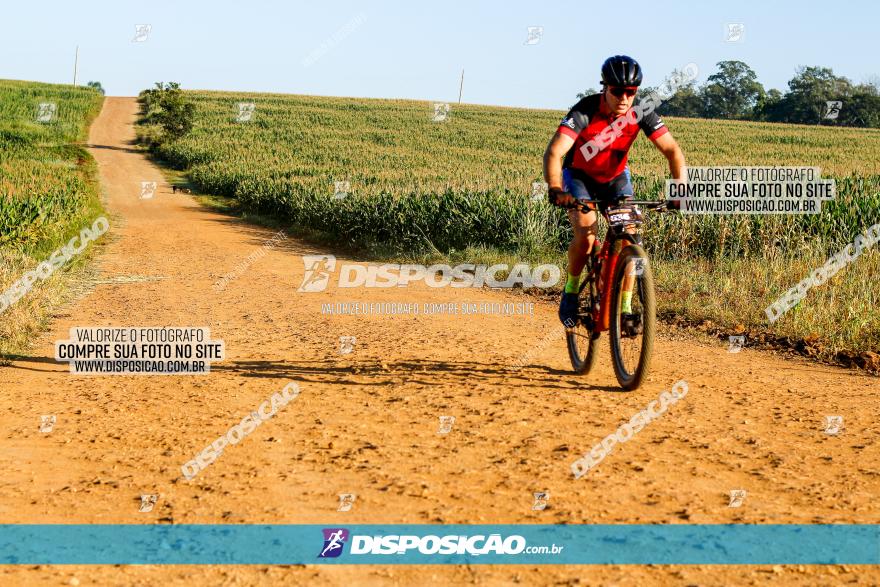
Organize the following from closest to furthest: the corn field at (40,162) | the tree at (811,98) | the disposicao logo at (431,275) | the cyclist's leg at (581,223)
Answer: the cyclist's leg at (581,223) → the disposicao logo at (431,275) → the corn field at (40,162) → the tree at (811,98)

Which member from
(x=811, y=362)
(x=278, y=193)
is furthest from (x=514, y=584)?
(x=278, y=193)

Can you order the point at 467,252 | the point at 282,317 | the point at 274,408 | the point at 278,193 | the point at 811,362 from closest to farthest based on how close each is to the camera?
the point at 274,408 → the point at 811,362 → the point at 282,317 → the point at 467,252 → the point at 278,193

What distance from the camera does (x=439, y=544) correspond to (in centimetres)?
386

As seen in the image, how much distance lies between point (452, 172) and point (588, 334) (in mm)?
24164

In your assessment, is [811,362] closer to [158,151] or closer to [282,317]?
[282,317]

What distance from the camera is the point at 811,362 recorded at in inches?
313

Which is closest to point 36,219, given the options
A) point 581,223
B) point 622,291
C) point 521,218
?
point 521,218

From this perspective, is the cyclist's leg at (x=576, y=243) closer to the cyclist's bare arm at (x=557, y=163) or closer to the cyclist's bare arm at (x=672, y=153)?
the cyclist's bare arm at (x=557, y=163)

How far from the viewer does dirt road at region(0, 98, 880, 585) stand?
4129mm

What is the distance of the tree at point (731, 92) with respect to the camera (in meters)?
120

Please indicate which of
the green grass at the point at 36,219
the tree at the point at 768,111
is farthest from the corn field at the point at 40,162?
the tree at the point at 768,111

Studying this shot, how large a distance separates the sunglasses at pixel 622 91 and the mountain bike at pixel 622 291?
2.51 ft

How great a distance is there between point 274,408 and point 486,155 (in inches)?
1494

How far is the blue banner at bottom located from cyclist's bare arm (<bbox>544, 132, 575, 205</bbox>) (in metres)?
2.92
